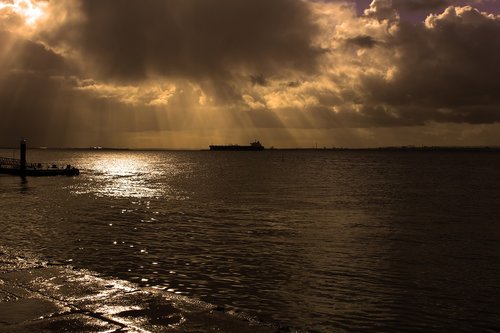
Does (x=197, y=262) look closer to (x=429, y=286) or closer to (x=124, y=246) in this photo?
(x=124, y=246)

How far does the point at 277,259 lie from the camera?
2139cm

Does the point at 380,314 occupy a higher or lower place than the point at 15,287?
lower

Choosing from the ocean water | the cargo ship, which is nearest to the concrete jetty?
the ocean water

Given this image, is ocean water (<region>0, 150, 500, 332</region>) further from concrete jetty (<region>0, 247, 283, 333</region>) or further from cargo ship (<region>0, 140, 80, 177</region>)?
cargo ship (<region>0, 140, 80, 177</region>)

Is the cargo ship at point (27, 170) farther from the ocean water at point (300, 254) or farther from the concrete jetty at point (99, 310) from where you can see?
the concrete jetty at point (99, 310)

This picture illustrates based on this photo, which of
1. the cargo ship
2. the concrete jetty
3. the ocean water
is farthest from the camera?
the cargo ship

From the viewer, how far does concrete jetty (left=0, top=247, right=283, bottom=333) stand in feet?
31.7

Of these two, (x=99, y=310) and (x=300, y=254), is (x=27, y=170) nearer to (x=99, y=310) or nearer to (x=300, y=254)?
(x=300, y=254)

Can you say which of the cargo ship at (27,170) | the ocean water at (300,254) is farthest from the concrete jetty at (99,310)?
the cargo ship at (27,170)

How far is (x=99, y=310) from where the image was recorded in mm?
10688

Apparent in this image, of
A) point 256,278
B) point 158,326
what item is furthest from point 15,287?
point 256,278

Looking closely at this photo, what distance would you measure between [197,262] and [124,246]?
18.2 ft

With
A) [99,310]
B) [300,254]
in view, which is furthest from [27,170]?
[99,310]

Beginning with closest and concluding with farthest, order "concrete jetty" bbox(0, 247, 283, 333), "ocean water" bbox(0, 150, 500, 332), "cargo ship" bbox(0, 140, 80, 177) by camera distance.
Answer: "concrete jetty" bbox(0, 247, 283, 333), "ocean water" bbox(0, 150, 500, 332), "cargo ship" bbox(0, 140, 80, 177)
